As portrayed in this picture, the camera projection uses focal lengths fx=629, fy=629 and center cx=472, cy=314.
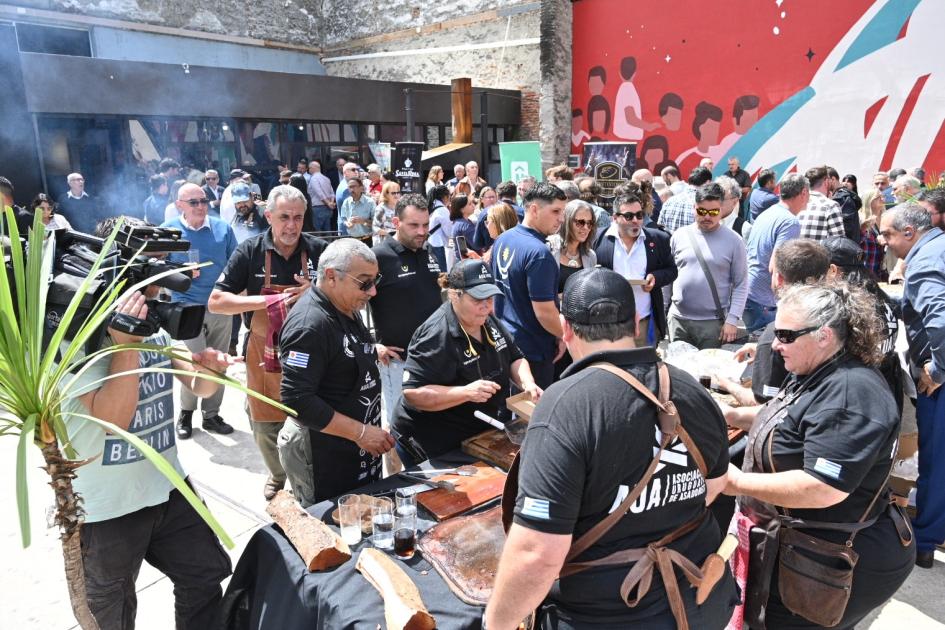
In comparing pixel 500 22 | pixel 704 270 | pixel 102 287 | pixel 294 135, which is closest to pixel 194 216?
pixel 102 287

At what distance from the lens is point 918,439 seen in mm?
3482

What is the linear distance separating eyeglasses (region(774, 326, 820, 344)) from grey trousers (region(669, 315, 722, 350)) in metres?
2.58

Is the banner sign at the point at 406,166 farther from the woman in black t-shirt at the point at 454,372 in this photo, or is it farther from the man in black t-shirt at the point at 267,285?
the woman in black t-shirt at the point at 454,372

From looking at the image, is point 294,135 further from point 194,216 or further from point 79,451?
point 79,451

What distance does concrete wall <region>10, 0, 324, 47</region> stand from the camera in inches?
641

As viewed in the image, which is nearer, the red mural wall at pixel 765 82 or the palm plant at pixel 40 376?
the palm plant at pixel 40 376

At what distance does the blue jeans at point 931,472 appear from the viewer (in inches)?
133

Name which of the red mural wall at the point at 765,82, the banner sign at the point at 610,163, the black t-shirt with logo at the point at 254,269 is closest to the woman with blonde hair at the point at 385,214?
the banner sign at the point at 610,163

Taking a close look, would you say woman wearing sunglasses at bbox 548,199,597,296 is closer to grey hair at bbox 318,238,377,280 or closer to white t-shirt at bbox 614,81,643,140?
grey hair at bbox 318,238,377,280

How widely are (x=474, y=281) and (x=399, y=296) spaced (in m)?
1.32

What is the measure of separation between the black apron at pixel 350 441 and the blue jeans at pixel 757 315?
358cm

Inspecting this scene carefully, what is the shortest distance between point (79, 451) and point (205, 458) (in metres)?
2.63

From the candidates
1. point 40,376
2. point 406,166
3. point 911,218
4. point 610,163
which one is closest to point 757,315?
point 911,218

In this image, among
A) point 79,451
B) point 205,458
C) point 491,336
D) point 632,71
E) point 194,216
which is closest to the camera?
point 79,451
